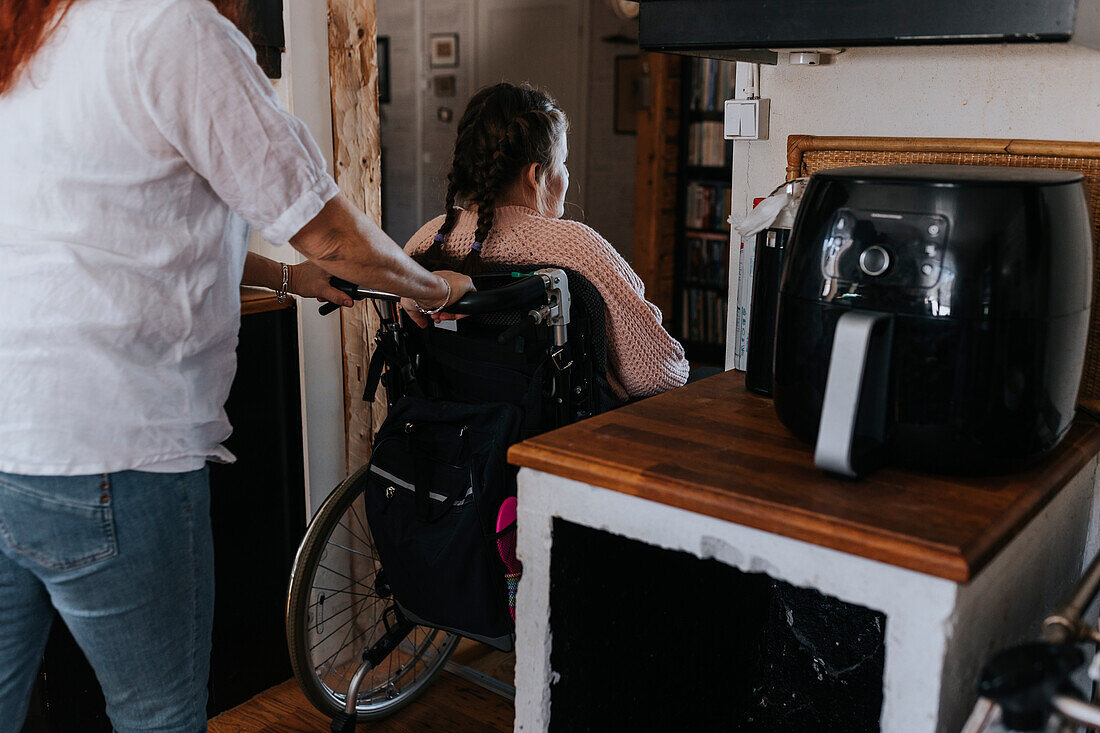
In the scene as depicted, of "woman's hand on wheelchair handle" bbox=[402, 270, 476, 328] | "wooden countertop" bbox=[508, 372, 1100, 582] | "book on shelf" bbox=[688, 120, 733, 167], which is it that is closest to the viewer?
"wooden countertop" bbox=[508, 372, 1100, 582]

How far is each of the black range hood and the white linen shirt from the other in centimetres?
46

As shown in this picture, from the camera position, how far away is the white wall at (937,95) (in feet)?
4.04

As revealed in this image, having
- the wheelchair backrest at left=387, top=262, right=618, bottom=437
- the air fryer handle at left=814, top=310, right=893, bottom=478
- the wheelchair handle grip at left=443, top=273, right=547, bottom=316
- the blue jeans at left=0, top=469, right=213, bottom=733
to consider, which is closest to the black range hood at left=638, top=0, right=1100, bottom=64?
the air fryer handle at left=814, top=310, right=893, bottom=478

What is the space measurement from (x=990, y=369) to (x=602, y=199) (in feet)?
16.0

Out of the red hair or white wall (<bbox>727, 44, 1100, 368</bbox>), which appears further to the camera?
white wall (<bbox>727, 44, 1100, 368</bbox>)

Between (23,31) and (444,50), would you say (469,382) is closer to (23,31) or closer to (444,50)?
(23,31)

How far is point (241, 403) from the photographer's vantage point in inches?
74.1

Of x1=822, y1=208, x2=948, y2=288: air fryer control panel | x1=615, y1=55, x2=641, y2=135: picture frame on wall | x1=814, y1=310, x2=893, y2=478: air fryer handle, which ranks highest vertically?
x1=615, y1=55, x2=641, y2=135: picture frame on wall

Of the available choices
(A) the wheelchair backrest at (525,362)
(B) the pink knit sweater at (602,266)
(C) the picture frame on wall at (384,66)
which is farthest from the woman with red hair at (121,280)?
(C) the picture frame on wall at (384,66)

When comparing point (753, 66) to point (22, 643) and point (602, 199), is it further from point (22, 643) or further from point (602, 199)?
point (602, 199)

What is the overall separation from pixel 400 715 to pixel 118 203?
141 cm

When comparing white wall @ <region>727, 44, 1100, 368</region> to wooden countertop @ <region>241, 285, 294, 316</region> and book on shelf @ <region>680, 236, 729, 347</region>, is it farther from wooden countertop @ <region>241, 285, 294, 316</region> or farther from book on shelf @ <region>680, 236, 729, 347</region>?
book on shelf @ <region>680, 236, 729, 347</region>

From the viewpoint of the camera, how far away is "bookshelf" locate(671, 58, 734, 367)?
5.00 meters

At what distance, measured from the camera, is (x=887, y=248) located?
0.89m
